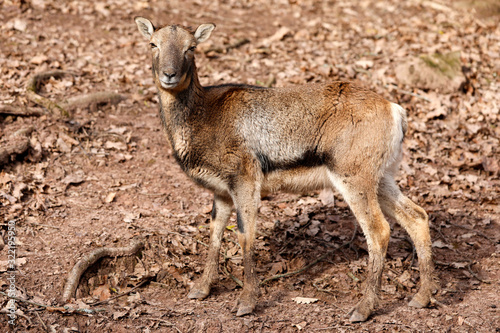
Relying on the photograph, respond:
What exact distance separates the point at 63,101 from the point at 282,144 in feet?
18.4

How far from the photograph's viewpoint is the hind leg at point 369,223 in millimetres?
6562

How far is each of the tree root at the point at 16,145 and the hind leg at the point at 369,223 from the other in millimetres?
5537

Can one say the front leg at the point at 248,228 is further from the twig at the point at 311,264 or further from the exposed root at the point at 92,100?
the exposed root at the point at 92,100

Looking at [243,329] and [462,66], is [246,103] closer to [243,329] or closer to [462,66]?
[243,329]

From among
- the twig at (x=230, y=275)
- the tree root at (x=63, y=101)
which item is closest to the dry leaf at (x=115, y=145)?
the tree root at (x=63, y=101)

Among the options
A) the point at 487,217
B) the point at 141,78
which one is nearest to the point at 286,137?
the point at 487,217

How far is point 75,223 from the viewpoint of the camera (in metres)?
7.90

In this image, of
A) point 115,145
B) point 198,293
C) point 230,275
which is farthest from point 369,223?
point 115,145

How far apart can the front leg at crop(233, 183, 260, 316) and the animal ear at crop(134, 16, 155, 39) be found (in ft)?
8.38

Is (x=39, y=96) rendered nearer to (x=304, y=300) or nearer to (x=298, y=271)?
(x=298, y=271)

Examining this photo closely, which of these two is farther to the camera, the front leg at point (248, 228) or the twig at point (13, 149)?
the twig at point (13, 149)

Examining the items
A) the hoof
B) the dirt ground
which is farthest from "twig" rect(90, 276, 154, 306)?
the hoof

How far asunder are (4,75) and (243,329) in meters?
7.93

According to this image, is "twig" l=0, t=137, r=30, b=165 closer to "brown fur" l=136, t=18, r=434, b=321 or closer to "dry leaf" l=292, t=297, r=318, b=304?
"brown fur" l=136, t=18, r=434, b=321
